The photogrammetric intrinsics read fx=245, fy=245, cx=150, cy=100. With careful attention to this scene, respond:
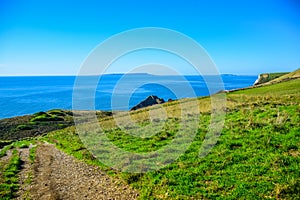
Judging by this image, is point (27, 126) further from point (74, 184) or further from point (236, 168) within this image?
point (236, 168)

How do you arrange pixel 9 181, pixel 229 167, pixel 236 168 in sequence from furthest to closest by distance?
1. pixel 9 181
2. pixel 229 167
3. pixel 236 168

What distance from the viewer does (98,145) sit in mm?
20516

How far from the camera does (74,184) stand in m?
12.5

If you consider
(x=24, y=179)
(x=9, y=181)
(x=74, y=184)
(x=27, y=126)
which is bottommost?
(x=74, y=184)

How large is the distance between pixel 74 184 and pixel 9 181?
153 inches

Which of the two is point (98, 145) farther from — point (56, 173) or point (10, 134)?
point (10, 134)

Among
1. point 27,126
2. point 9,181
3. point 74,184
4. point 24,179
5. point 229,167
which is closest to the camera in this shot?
point 229,167

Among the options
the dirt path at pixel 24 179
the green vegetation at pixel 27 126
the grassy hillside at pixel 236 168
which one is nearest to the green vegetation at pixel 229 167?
the grassy hillside at pixel 236 168

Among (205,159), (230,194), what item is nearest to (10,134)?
(205,159)

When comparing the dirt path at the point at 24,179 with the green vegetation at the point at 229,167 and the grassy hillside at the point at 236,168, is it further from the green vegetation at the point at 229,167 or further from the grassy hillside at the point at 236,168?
the grassy hillside at the point at 236,168

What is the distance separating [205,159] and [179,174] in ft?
7.14

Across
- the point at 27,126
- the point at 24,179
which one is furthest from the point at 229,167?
the point at 27,126

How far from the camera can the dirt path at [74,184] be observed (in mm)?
10953

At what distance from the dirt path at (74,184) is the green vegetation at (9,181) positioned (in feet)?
2.94
